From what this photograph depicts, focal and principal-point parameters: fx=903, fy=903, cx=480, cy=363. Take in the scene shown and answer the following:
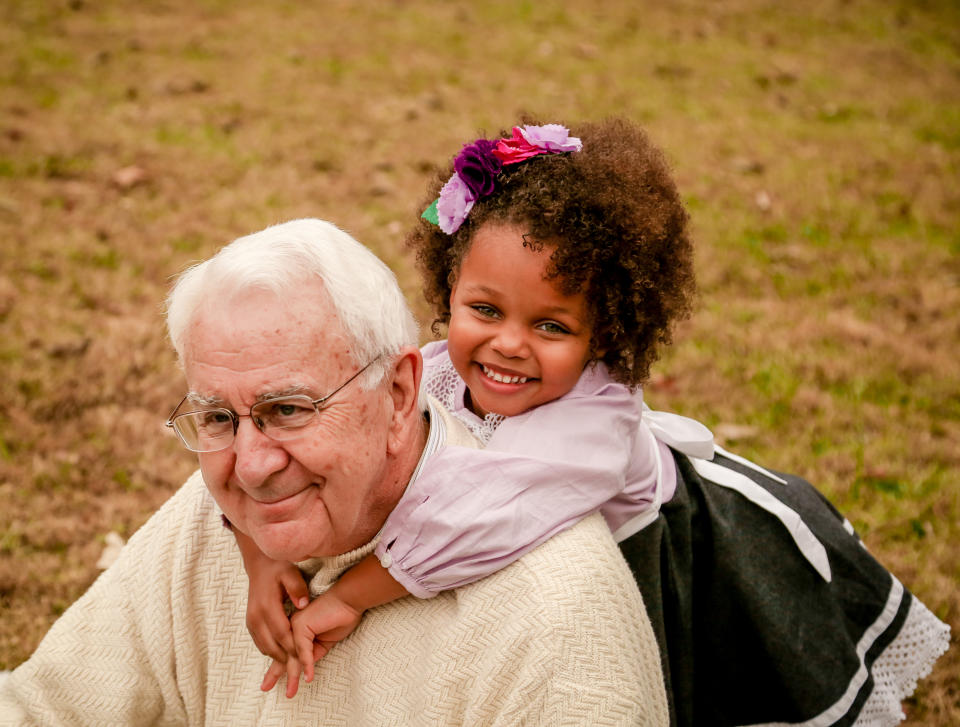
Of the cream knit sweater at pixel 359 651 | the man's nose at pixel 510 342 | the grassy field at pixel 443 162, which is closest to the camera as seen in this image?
the cream knit sweater at pixel 359 651

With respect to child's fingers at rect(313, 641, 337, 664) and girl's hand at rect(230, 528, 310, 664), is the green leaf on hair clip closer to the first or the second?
girl's hand at rect(230, 528, 310, 664)

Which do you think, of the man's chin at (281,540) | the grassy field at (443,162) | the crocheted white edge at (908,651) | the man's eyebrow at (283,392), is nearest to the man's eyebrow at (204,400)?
the man's eyebrow at (283,392)

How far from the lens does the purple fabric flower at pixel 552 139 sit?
8.94 ft

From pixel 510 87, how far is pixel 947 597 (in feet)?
24.7

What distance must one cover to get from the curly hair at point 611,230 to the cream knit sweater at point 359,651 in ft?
1.98

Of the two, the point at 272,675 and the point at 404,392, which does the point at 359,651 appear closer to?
the point at 272,675

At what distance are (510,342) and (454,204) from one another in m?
0.52

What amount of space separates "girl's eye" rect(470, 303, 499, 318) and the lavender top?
1.04 ft

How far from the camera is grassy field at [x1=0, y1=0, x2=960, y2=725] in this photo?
445 centimetres

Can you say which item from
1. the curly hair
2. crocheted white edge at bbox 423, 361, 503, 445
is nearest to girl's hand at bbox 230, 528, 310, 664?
crocheted white edge at bbox 423, 361, 503, 445

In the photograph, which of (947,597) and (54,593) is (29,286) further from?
(947,597)

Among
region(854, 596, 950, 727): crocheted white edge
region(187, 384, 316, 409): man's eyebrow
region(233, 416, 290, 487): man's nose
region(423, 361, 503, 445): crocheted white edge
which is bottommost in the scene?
region(854, 596, 950, 727): crocheted white edge

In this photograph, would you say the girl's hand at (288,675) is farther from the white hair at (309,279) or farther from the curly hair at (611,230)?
the curly hair at (611,230)

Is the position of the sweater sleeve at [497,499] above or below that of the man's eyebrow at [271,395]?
below
